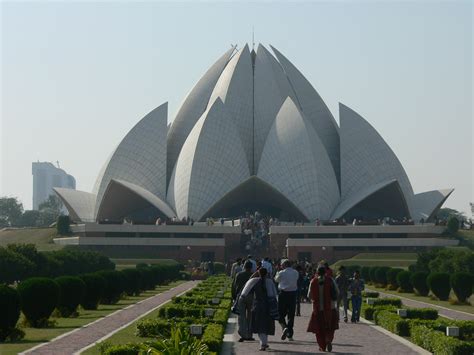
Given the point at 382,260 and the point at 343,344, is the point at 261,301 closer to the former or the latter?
the point at 343,344

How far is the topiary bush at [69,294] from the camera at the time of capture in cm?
1805

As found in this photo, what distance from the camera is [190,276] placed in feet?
138

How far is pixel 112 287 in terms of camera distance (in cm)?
2292

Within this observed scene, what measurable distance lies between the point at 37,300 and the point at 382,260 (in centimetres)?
3150

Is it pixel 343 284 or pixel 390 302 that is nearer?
pixel 343 284

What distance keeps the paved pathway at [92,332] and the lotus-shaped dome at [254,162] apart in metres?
35.5

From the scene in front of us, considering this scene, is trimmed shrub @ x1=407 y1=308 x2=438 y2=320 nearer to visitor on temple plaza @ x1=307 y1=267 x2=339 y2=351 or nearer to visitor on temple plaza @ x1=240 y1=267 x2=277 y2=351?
visitor on temple plaza @ x1=307 y1=267 x2=339 y2=351

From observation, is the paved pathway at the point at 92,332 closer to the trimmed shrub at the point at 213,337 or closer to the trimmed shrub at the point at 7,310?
the trimmed shrub at the point at 7,310

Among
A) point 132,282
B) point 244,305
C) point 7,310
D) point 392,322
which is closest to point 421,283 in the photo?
point 132,282

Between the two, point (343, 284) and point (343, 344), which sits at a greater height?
point (343, 284)

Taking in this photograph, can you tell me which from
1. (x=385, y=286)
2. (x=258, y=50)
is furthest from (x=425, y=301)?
(x=258, y=50)

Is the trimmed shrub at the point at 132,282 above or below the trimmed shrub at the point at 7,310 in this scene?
above

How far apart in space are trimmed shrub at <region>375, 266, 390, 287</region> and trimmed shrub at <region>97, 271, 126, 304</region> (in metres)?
11.8

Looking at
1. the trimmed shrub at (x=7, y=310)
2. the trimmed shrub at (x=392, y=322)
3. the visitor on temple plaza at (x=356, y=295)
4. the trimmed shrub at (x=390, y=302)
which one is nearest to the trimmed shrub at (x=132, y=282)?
the trimmed shrub at (x=390, y=302)
